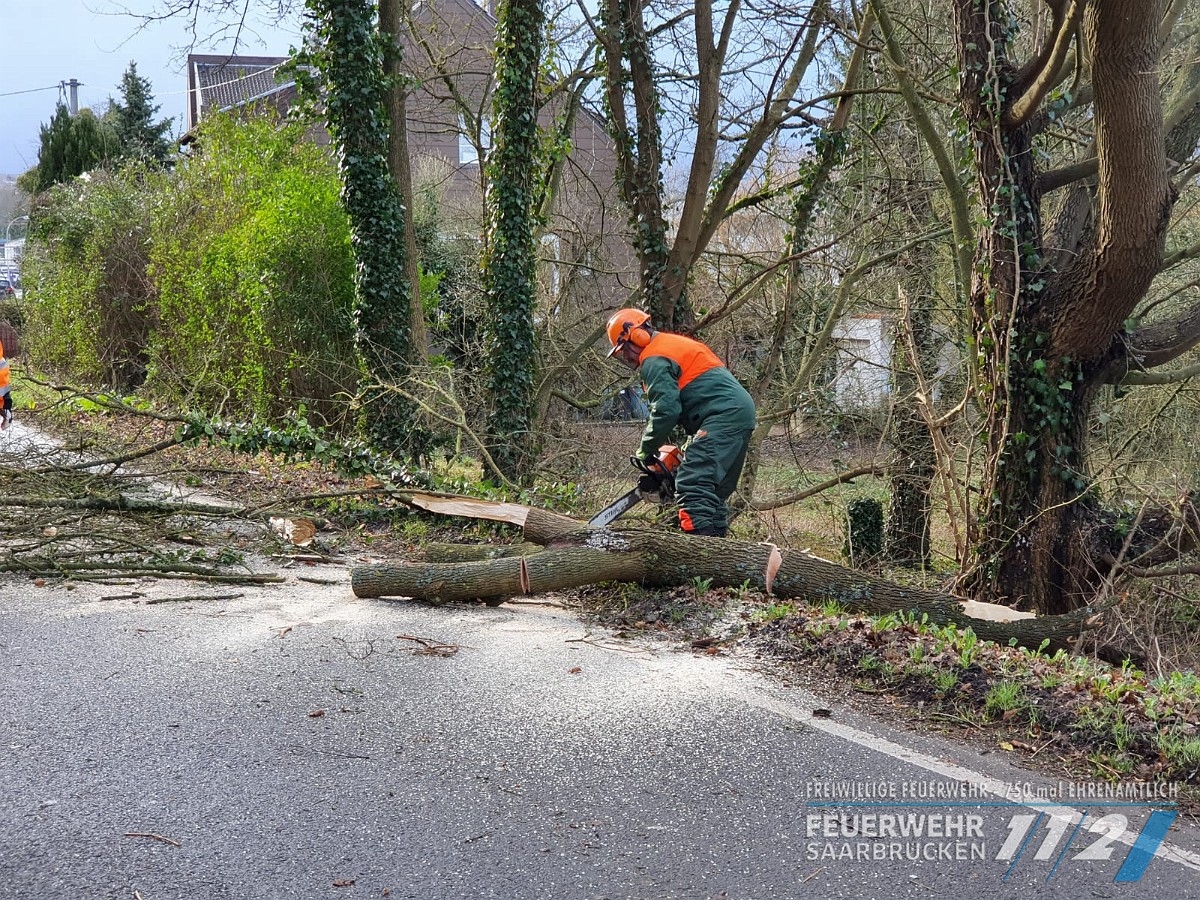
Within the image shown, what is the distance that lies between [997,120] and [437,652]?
5542 millimetres

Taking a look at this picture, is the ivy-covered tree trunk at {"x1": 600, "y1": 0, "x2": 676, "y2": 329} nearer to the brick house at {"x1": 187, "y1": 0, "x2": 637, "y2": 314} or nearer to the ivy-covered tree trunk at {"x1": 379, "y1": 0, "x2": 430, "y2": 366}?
the brick house at {"x1": 187, "y1": 0, "x2": 637, "y2": 314}

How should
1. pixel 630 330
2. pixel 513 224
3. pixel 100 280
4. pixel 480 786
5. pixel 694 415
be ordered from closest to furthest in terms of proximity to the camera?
pixel 480 786 → pixel 694 415 → pixel 630 330 → pixel 513 224 → pixel 100 280

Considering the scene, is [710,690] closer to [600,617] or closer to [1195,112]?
[600,617]

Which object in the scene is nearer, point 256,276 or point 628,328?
point 628,328

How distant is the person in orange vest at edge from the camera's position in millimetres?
7266

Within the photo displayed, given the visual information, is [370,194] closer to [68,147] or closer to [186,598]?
[186,598]

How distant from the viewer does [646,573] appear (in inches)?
250

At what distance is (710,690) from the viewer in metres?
4.66

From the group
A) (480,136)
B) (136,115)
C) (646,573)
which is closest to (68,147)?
(136,115)

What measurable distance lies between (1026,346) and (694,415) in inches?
96.4

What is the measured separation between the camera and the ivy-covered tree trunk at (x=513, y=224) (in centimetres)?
1231

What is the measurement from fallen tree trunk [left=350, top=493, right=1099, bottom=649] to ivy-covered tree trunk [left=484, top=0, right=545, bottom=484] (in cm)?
590

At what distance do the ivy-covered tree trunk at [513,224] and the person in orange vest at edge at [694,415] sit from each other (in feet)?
15.4

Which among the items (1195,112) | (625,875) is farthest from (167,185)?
(625,875)
